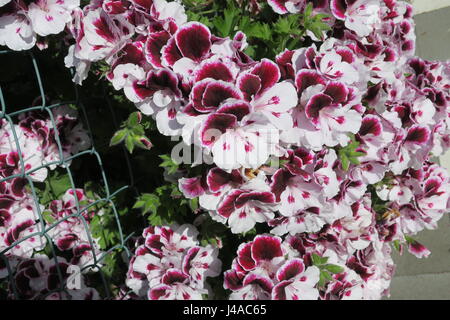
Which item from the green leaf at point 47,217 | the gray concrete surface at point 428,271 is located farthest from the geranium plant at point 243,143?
the gray concrete surface at point 428,271

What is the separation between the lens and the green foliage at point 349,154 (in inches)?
64.5

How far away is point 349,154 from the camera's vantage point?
1.66 meters

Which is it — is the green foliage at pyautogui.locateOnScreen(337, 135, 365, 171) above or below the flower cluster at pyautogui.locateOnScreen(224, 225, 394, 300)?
above

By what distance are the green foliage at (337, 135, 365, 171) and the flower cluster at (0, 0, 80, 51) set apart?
1.07 meters

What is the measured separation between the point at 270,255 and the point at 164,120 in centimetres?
64

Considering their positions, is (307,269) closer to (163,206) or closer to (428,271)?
(163,206)

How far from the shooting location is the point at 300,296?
162 centimetres

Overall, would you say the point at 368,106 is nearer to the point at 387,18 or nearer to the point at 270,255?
the point at 387,18

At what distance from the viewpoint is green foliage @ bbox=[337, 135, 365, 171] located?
1.64m

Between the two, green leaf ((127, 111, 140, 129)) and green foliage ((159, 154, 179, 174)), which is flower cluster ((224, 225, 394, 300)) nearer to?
green foliage ((159, 154, 179, 174))

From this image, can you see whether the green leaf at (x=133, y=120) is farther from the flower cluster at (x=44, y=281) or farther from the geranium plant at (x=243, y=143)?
the flower cluster at (x=44, y=281)

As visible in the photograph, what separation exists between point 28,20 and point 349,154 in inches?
47.5

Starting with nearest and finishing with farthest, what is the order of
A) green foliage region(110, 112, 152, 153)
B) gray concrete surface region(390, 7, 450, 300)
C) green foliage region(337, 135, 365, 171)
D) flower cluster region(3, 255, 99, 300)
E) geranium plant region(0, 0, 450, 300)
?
geranium plant region(0, 0, 450, 300) < green foliage region(110, 112, 152, 153) < green foliage region(337, 135, 365, 171) < flower cluster region(3, 255, 99, 300) < gray concrete surface region(390, 7, 450, 300)

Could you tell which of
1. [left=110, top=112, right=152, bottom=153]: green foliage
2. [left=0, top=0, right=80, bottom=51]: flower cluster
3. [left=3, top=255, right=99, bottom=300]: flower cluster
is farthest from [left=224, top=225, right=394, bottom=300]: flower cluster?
[left=0, top=0, right=80, bottom=51]: flower cluster
